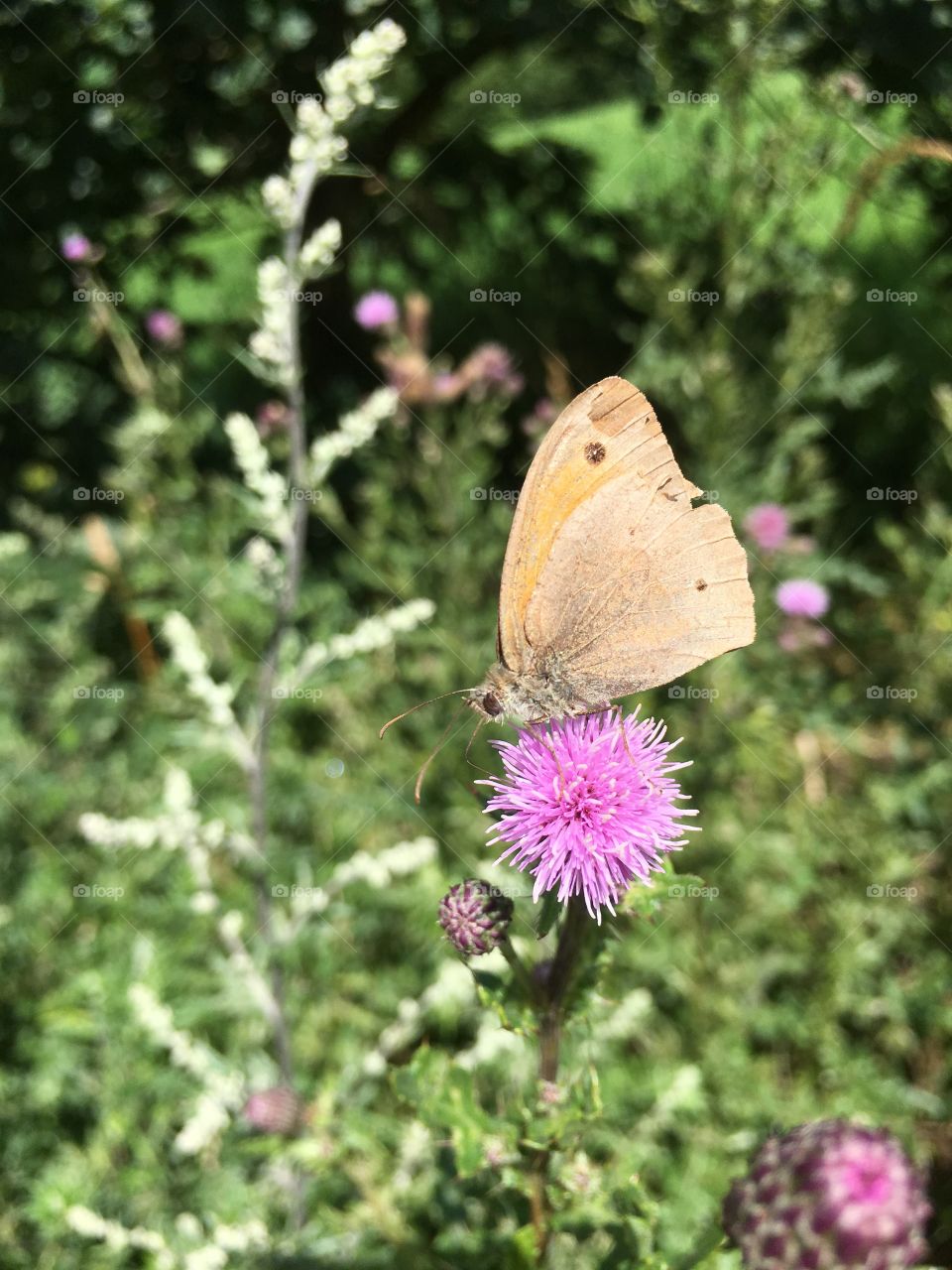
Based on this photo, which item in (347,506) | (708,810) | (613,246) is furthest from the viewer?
(347,506)

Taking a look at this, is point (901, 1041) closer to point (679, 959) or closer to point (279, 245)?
point (679, 959)

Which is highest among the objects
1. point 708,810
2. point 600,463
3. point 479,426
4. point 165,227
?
point 600,463

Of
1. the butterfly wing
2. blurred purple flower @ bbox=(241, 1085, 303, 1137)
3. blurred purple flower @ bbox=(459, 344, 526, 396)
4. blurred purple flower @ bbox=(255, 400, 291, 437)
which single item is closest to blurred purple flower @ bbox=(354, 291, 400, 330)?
blurred purple flower @ bbox=(459, 344, 526, 396)

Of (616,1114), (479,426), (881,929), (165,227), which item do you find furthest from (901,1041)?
(165,227)

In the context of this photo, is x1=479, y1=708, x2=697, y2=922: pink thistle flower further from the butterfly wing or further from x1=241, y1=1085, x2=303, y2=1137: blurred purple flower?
x1=241, y1=1085, x2=303, y2=1137: blurred purple flower

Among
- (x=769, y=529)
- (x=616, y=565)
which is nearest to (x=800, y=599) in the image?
(x=769, y=529)

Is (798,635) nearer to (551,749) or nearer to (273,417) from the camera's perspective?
(273,417)

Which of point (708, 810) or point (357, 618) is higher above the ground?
point (708, 810)
